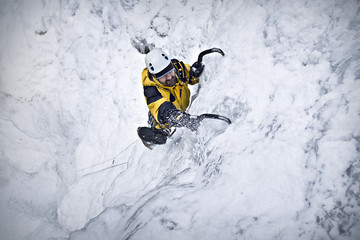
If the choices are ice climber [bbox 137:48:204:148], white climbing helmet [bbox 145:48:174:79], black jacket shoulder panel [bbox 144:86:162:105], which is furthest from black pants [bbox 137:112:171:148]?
white climbing helmet [bbox 145:48:174:79]

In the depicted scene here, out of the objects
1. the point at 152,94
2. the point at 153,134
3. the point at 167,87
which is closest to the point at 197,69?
the point at 167,87

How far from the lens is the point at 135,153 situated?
4.77m

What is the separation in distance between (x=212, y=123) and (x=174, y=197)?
3.11 ft

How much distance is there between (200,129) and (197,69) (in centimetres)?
90

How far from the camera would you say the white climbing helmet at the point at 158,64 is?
2.88 meters

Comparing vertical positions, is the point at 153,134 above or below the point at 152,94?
below

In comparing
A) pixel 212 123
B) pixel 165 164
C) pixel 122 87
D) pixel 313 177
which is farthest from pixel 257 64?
pixel 122 87

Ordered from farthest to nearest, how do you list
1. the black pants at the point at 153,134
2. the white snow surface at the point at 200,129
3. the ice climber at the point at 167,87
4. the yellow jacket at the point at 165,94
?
the black pants at the point at 153,134, the yellow jacket at the point at 165,94, the ice climber at the point at 167,87, the white snow surface at the point at 200,129

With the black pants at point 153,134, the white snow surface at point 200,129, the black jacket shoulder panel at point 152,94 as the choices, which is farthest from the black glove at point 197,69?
the black pants at point 153,134

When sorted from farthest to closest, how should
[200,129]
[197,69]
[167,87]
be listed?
[197,69] < [167,87] < [200,129]

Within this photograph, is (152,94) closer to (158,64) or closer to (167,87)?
(167,87)

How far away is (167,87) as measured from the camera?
10.0ft

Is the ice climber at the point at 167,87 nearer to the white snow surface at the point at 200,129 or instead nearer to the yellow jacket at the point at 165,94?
the yellow jacket at the point at 165,94

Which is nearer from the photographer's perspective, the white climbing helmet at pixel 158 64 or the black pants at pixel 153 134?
the white climbing helmet at pixel 158 64
